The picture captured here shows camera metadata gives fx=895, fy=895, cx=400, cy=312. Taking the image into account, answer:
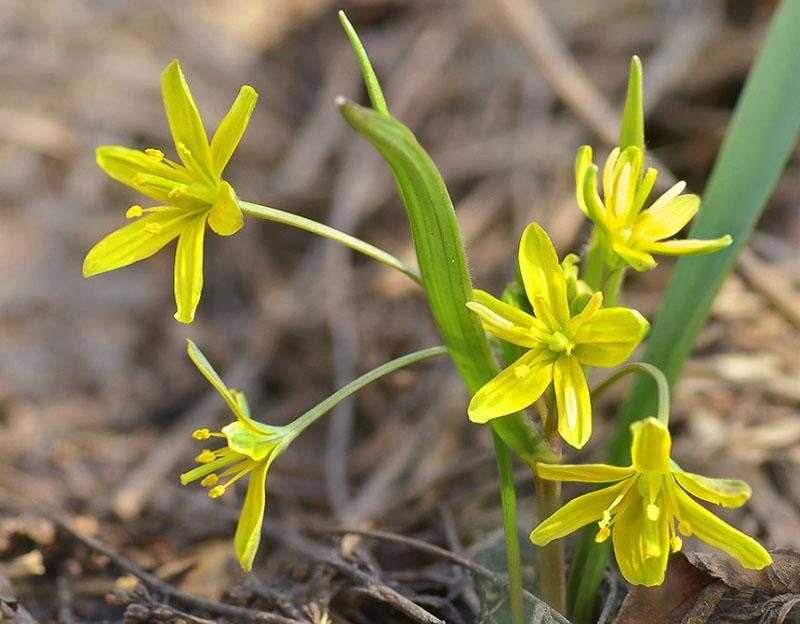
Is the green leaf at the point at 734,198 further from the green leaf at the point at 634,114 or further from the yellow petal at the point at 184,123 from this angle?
the yellow petal at the point at 184,123

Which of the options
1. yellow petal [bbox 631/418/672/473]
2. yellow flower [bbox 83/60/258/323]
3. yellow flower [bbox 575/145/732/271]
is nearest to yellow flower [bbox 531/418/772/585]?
yellow petal [bbox 631/418/672/473]

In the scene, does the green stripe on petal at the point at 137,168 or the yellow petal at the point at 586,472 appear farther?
the green stripe on petal at the point at 137,168

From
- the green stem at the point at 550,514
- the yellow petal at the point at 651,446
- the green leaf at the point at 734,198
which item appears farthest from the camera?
the green leaf at the point at 734,198

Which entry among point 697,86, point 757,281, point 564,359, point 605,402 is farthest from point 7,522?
point 697,86

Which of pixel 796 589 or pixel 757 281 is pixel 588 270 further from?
pixel 757 281

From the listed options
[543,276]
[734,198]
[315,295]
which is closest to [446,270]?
[543,276]

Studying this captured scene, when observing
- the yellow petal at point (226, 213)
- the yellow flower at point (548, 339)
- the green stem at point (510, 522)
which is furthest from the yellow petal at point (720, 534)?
the yellow petal at point (226, 213)

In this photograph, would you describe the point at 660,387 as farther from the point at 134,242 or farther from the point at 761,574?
the point at 134,242
